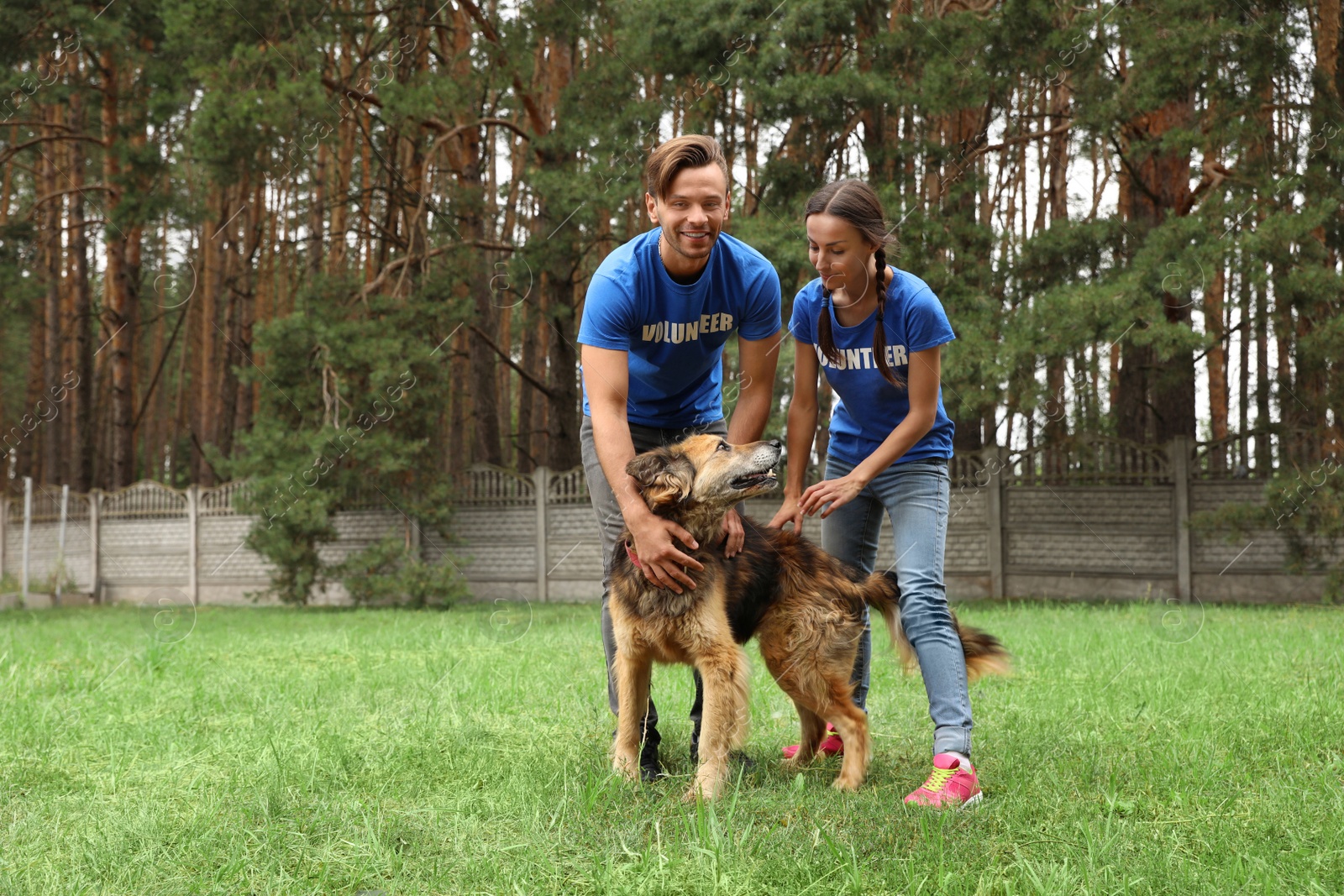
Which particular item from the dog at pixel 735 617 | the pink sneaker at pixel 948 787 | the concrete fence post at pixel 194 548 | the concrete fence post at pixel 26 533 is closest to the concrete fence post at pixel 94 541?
the concrete fence post at pixel 26 533

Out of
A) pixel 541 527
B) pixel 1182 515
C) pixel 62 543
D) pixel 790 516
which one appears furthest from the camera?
pixel 62 543

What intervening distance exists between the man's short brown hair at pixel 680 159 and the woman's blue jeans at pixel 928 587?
1.29 m

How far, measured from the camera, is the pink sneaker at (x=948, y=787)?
11.0 feet

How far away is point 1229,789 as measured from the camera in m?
3.53

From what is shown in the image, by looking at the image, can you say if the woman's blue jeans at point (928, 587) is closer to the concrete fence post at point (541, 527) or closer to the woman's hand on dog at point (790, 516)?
the woman's hand on dog at point (790, 516)

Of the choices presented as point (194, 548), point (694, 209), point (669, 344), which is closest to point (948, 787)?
point (669, 344)

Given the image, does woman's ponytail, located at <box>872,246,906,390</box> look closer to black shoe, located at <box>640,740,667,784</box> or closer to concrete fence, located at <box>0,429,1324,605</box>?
black shoe, located at <box>640,740,667,784</box>

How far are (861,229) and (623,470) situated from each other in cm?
118

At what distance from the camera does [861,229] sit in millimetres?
3592

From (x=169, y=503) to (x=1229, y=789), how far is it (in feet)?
59.1

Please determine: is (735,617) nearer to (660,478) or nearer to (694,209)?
(660,478)

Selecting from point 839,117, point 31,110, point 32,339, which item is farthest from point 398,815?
point 32,339

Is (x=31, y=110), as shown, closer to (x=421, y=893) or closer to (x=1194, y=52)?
(x=1194, y=52)

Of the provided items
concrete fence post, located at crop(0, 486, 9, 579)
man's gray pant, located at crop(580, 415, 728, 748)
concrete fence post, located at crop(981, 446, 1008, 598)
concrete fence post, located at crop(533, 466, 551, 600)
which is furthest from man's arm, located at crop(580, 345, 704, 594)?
concrete fence post, located at crop(0, 486, 9, 579)
